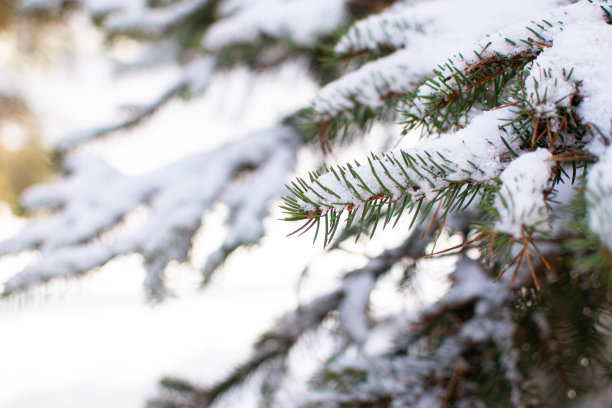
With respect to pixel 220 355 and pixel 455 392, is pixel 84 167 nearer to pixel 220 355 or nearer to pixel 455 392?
pixel 455 392

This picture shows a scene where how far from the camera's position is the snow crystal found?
0.21 metres

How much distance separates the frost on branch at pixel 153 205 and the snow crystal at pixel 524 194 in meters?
0.43

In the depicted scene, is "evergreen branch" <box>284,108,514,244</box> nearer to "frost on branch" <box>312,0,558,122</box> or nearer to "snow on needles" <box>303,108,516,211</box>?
"snow on needles" <box>303,108,516,211</box>

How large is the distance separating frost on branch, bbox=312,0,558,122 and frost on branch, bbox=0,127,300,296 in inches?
11.1

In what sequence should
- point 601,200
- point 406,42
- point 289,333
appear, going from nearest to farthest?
point 601,200 < point 406,42 < point 289,333

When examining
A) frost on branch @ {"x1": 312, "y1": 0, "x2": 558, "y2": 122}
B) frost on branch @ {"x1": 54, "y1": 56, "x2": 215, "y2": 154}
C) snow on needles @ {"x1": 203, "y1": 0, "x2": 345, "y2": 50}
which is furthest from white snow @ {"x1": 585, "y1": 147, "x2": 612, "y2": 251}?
frost on branch @ {"x1": 54, "y1": 56, "x2": 215, "y2": 154}

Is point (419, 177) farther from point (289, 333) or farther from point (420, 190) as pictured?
point (289, 333)

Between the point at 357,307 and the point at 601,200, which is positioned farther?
the point at 357,307

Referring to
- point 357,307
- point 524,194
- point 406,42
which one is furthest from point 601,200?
point 357,307

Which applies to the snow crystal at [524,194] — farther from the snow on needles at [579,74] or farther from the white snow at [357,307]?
the white snow at [357,307]

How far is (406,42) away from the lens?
454 millimetres

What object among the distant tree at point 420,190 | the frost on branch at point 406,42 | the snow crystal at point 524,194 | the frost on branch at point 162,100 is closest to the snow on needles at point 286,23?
the distant tree at point 420,190

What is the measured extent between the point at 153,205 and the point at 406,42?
21.4 inches

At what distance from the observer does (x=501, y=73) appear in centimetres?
32
